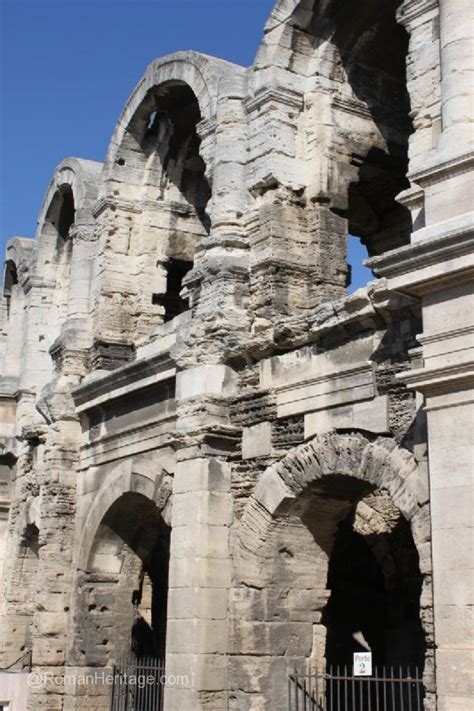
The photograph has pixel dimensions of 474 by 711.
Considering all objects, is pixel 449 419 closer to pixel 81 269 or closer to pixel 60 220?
pixel 81 269

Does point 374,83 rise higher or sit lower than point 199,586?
higher

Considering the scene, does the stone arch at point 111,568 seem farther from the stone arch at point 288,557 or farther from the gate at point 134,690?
the stone arch at point 288,557

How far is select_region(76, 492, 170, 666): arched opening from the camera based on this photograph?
39.0 feet

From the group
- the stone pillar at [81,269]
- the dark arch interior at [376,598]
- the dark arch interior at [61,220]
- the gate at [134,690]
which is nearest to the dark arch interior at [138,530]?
the gate at [134,690]

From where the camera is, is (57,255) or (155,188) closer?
(155,188)

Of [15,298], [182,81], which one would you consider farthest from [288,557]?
[15,298]

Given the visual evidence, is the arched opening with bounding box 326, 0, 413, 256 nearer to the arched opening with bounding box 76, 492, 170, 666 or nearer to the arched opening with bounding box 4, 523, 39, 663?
the arched opening with bounding box 76, 492, 170, 666

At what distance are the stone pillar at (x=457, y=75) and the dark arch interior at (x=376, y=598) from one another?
5932mm

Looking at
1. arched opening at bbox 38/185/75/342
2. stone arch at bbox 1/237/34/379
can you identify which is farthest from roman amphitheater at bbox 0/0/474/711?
stone arch at bbox 1/237/34/379

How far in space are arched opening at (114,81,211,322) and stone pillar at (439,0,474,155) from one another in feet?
18.7

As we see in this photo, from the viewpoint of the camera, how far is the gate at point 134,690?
10.9 m

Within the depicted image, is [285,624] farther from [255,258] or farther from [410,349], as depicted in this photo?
[255,258]

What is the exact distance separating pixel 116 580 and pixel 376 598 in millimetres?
3538

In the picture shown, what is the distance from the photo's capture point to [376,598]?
44.3ft
